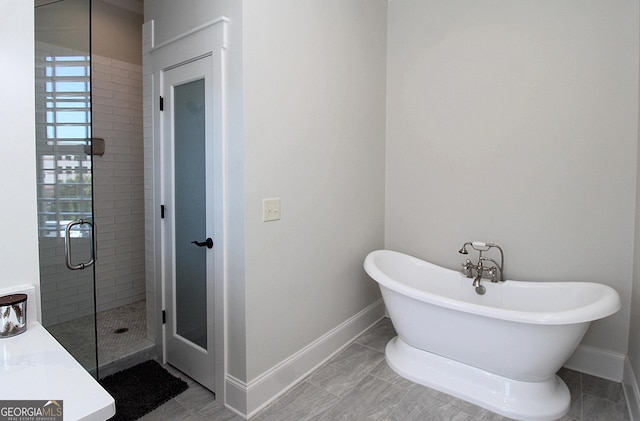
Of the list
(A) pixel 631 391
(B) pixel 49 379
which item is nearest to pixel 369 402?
(A) pixel 631 391

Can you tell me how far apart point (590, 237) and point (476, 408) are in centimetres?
135

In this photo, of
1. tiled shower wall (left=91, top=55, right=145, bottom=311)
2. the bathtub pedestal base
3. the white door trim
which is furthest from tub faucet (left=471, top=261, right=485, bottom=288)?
tiled shower wall (left=91, top=55, right=145, bottom=311)

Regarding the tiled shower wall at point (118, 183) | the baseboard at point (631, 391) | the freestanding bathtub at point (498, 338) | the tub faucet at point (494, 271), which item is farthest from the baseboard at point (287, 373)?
the tiled shower wall at point (118, 183)

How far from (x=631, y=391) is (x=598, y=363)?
35 cm

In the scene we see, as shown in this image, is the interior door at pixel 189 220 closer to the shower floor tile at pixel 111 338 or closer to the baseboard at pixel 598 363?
the shower floor tile at pixel 111 338

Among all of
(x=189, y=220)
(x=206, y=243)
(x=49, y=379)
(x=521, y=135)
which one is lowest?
(x=49, y=379)

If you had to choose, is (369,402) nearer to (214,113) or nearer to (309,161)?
(309,161)

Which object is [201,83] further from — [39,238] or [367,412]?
[367,412]

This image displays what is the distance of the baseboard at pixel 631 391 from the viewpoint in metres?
1.97

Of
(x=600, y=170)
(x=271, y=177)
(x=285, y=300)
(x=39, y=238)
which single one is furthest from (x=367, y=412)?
(x=600, y=170)

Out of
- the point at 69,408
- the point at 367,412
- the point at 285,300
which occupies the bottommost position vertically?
the point at 367,412

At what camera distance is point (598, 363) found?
245 cm

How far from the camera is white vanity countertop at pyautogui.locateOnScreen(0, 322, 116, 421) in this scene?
31.6 inches

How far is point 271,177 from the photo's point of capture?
2133 mm
